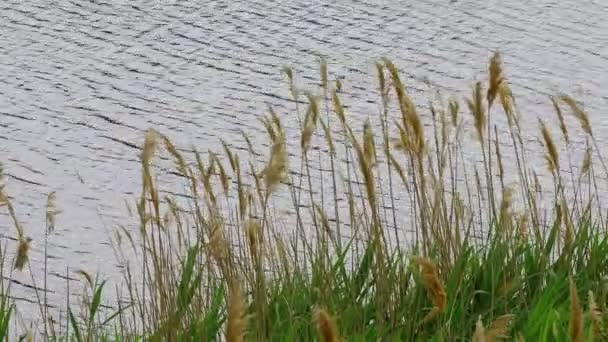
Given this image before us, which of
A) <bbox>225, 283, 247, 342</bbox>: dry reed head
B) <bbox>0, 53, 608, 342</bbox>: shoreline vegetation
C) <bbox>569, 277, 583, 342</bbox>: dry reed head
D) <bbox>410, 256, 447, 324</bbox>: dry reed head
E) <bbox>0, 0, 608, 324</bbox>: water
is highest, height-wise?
<bbox>225, 283, 247, 342</bbox>: dry reed head

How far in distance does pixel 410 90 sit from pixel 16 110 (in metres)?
2.62

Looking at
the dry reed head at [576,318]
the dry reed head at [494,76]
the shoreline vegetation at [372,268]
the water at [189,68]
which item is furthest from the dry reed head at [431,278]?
the water at [189,68]

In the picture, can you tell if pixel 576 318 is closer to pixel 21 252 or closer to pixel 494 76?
pixel 494 76

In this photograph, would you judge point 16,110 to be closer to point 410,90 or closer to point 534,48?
point 410,90

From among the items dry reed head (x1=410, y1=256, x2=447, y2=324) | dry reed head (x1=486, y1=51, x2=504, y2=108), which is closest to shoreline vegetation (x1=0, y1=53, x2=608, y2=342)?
dry reed head (x1=486, y1=51, x2=504, y2=108)

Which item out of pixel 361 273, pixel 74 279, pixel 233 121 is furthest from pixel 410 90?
pixel 361 273

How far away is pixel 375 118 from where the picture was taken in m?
7.89

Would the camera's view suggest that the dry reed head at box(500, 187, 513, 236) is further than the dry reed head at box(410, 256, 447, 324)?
Yes

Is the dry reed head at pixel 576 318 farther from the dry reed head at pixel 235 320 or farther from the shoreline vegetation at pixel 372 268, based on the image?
the shoreline vegetation at pixel 372 268

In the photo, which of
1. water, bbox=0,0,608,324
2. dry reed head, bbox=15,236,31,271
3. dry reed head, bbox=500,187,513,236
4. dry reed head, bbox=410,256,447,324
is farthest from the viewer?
water, bbox=0,0,608,324

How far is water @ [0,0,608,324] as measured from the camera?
6602mm

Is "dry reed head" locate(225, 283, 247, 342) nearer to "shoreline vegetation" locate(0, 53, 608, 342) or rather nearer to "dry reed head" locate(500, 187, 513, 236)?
"shoreline vegetation" locate(0, 53, 608, 342)

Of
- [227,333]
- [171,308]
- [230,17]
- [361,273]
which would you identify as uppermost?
[227,333]

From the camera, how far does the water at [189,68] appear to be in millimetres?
6602
